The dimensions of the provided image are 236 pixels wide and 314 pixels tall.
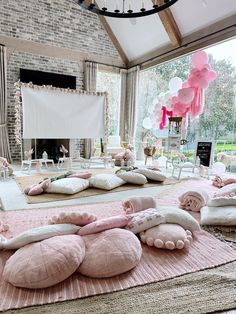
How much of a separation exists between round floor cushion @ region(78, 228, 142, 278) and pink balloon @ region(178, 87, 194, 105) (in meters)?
4.03

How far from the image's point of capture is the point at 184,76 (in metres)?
6.48

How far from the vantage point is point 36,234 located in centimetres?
162

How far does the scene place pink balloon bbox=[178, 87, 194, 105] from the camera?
504cm

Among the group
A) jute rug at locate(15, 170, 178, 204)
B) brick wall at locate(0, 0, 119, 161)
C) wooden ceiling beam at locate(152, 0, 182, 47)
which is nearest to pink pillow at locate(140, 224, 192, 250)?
jute rug at locate(15, 170, 178, 204)

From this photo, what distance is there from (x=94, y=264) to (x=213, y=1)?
5322 mm

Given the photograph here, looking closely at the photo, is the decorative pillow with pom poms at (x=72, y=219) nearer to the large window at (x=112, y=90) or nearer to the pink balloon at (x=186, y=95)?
the pink balloon at (x=186, y=95)

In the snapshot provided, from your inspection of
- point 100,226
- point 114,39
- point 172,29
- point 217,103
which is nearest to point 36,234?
point 100,226

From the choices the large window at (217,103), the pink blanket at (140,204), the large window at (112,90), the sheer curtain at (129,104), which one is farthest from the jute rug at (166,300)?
the large window at (112,90)

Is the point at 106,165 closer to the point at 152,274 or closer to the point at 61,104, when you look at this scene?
the point at 61,104

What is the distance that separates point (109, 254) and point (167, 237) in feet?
1.67

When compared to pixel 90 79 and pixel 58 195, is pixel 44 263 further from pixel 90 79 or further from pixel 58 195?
pixel 90 79

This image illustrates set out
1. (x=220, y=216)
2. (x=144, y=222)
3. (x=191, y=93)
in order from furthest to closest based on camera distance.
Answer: (x=191, y=93)
(x=220, y=216)
(x=144, y=222)

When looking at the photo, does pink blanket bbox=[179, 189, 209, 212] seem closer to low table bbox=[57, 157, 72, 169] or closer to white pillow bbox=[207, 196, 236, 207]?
white pillow bbox=[207, 196, 236, 207]

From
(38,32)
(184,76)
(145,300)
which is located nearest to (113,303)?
(145,300)
